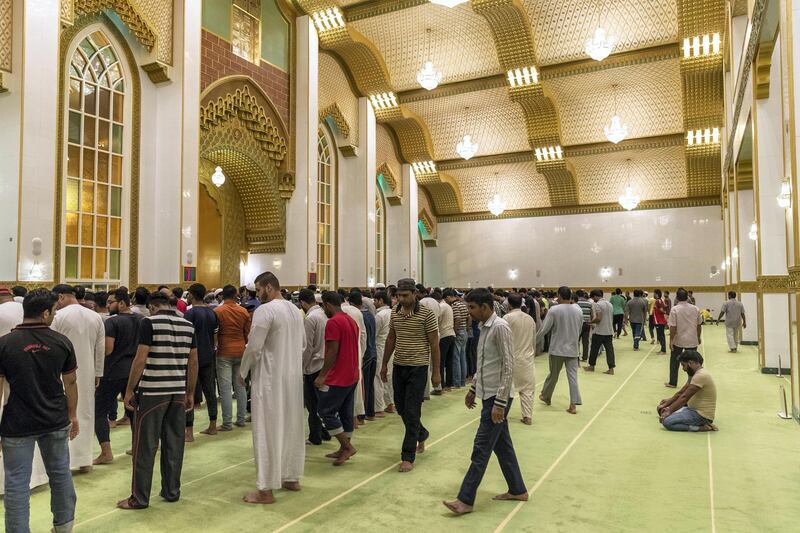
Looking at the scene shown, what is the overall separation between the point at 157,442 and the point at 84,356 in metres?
1.04

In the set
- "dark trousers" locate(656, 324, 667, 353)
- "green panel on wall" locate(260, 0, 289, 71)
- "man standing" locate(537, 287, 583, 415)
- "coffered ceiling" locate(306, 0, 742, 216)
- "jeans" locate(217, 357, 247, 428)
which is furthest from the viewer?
"coffered ceiling" locate(306, 0, 742, 216)

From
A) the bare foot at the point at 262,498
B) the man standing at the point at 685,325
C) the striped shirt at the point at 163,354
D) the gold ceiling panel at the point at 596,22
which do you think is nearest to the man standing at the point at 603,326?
the man standing at the point at 685,325

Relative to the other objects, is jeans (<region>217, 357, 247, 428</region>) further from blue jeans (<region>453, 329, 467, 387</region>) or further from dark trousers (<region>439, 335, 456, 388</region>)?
blue jeans (<region>453, 329, 467, 387</region>)

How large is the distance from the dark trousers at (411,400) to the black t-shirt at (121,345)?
2.19 metres

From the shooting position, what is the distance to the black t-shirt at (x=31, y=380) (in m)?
2.70

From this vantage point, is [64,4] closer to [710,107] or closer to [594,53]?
[594,53]

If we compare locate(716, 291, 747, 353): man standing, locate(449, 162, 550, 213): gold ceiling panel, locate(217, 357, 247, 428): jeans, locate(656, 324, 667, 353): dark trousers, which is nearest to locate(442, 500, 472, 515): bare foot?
locate(217, 357, 247, 428): jeans

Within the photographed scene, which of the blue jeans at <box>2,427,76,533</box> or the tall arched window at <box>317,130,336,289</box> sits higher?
the tall arched window at <box>317,130,336,289</box>

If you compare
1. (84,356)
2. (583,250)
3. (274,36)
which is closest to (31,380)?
(84,356)

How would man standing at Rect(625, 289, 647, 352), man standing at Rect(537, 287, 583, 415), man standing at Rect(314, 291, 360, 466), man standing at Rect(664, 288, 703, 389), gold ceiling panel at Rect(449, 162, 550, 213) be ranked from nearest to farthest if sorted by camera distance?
man standing at Rect(314, 291, 360, 466) → man standing at Rect(537, 287, 583, 415) → man standing at Rect(664, 288, 703, 389) → man standing at Rect(625, 289, 647, 352) → gold ceiling panel at Rect(449, 162, 550, 213)

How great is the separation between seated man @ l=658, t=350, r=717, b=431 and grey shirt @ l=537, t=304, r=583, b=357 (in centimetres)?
118

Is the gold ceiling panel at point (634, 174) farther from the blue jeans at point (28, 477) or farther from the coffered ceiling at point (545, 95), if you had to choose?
the blue jeans at point (28, 477)

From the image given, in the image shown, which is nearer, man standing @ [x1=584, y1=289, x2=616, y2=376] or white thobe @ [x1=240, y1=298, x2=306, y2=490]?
white thobe @ [x1=240, y1=298, x2=306, y2=490]

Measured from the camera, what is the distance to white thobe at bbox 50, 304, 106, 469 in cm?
405
